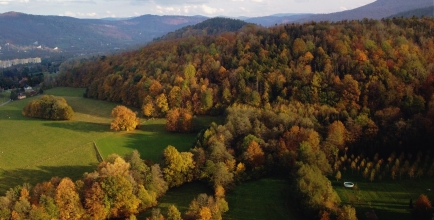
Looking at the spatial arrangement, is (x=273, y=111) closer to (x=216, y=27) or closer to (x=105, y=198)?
(x=105, y=198)

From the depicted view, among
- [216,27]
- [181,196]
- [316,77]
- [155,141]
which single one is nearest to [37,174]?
[155,141]

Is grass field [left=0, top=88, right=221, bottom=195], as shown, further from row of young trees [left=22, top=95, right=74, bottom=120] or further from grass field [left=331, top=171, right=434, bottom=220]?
grass field [left=331, top=171, right=434, bottom=220]

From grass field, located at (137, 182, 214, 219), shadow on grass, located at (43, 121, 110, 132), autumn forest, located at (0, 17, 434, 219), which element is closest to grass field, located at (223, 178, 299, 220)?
autumn forest, located at (0, 17, 434, 219)

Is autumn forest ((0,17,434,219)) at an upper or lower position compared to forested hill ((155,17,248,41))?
lower

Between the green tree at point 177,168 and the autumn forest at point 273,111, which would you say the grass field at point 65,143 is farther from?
A: the autumn forest at point 273,111

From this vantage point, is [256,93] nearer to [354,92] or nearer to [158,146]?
[354,92]

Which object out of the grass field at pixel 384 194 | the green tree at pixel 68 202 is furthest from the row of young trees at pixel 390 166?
the green tree at pixel 68 202

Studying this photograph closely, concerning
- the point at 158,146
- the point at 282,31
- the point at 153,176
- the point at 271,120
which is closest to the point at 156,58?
the point at 282,31
